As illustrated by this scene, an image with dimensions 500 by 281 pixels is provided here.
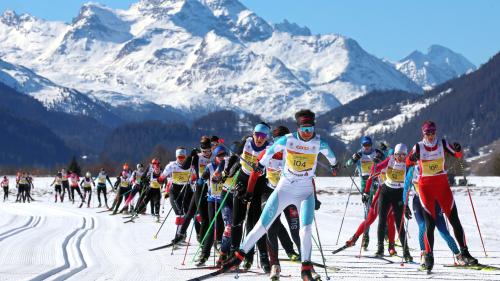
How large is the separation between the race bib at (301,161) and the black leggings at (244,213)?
1430mm

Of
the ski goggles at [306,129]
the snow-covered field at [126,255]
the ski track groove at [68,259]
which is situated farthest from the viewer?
the snow-covered field at [126,255]

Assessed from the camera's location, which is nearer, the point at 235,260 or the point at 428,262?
the point at 235,260

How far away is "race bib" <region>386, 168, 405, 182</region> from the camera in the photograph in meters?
13.5

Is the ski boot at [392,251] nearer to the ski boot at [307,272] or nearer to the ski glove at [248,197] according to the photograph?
the ski glove at [248,197]

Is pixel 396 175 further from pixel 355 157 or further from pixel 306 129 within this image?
pixel 306 129

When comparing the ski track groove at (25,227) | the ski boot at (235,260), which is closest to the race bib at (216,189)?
the ski boot at (235,260)

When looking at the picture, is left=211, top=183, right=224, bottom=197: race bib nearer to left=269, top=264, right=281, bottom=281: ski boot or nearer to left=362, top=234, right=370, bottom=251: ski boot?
left=269, top=264, right=281, bottom=281: ski boot

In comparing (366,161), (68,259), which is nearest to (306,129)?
(68,259)

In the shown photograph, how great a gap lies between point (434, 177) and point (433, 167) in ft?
0.52

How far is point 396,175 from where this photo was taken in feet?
44.3

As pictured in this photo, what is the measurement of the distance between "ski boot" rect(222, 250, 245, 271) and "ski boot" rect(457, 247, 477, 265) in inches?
144

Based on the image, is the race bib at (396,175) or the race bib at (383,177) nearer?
the race bib at (396,175)

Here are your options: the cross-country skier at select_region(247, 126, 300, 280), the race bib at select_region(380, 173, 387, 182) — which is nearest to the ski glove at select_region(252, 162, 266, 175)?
the cross-country skier at select_region(247, 126, 300, 280)

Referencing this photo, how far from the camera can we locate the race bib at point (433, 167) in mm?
11414
